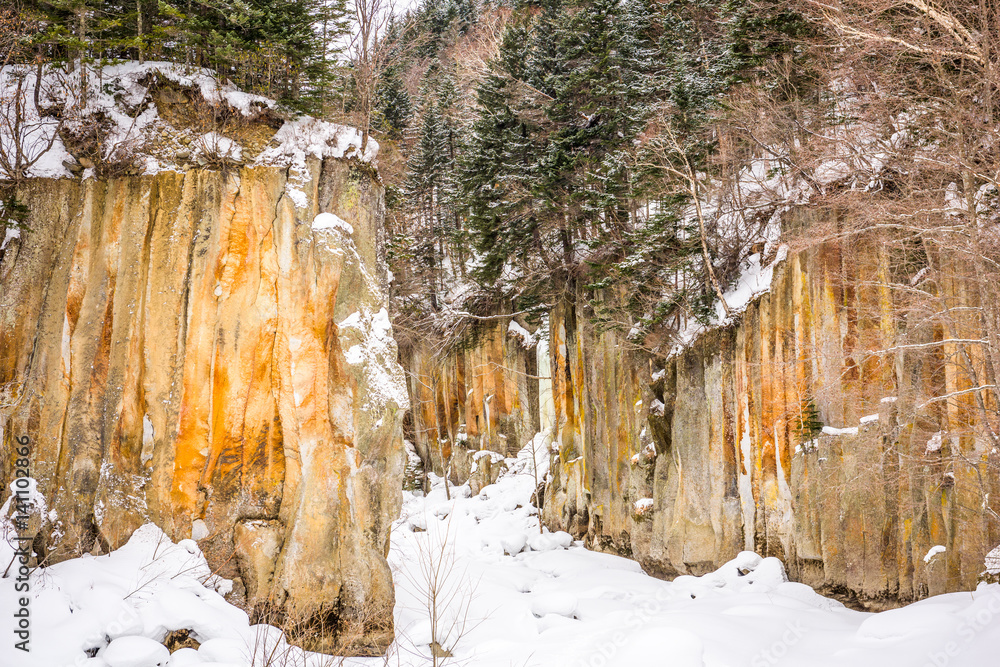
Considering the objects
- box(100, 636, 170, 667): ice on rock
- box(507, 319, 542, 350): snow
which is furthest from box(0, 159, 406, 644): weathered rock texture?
box(507, 319, 542, 350): snow

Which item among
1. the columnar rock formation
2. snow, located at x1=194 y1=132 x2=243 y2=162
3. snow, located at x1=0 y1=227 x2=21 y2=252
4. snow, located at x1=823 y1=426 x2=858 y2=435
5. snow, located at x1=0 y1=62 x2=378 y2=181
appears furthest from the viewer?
snow, located at x1=823 y1=426 x2=858 y2=435

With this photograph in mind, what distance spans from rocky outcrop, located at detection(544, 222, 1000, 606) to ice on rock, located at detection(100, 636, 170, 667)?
11.2 meters

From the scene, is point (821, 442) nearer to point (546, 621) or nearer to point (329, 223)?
point (546, 621)

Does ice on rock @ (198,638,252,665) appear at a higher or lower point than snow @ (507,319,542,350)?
lower

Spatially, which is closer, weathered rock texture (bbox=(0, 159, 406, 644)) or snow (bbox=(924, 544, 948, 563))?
weathered rock texture (bbox=(0, 159, 406, 644))

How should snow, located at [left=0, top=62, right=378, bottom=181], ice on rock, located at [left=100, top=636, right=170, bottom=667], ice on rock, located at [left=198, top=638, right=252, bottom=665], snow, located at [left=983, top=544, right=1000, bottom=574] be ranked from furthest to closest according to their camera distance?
snow, located at [left=0, top=62, right=378, bottom=181], snow, located at [left=983, top=544, right=1000, bottom=574], ice on rock, located at [left=198, top=638, right=252, bottom=665], ice on rock, located at [left=100, top=636, right=170, bottom=667]

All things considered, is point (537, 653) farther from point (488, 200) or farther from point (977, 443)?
point (488, 200)

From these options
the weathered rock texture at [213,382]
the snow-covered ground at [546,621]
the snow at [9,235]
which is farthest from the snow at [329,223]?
the snow-covered ground at [546,621]

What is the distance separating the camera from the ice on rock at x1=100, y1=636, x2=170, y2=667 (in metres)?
7.39

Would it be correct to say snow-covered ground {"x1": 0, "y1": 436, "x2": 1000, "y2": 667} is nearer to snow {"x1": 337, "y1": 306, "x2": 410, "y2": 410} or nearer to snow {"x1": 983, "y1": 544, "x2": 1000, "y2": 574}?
snow {"x1": 983, "y1": 544, "x2": 1000, "y2": 574}

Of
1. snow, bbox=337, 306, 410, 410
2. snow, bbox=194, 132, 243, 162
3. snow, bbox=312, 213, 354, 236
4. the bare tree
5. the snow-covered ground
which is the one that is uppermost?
the bare tree

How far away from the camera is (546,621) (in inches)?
468

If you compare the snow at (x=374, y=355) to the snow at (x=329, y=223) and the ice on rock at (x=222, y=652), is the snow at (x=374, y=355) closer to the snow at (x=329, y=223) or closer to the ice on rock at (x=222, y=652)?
the snow at (x=329, y=223)

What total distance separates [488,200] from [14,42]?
38.6 feet
